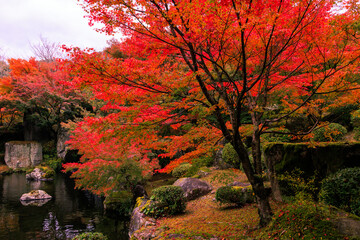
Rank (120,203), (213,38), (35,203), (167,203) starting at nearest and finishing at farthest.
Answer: (213,38)
(167,203)
(120,203)
(35,203)

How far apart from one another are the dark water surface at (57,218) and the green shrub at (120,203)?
51 cm

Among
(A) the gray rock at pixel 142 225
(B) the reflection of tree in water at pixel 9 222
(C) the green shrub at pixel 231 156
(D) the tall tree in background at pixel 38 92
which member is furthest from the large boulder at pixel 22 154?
(C) the green shrub at pixel 231 156

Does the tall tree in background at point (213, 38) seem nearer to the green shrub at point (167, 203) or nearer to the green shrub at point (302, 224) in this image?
the green shrub at point (302, 224)

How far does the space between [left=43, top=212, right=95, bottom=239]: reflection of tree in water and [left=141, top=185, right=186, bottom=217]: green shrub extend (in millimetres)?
2831

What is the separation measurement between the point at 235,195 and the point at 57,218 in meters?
7.46

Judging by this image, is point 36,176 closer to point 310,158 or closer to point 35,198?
point 35,198

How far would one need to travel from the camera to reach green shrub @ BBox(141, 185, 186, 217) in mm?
6721

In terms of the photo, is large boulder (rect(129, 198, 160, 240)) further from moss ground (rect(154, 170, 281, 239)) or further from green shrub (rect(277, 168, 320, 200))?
green shrub (rect(277, 168, 320, 200))

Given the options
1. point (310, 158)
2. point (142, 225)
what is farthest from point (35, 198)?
point (310, 158)

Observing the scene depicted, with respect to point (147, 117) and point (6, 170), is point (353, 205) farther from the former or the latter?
point (6, 170)

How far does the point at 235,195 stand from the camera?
6309 mm

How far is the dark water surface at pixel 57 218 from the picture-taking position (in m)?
7.64

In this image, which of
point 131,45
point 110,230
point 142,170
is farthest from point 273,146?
point 110,230

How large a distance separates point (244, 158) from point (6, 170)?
24.2m
